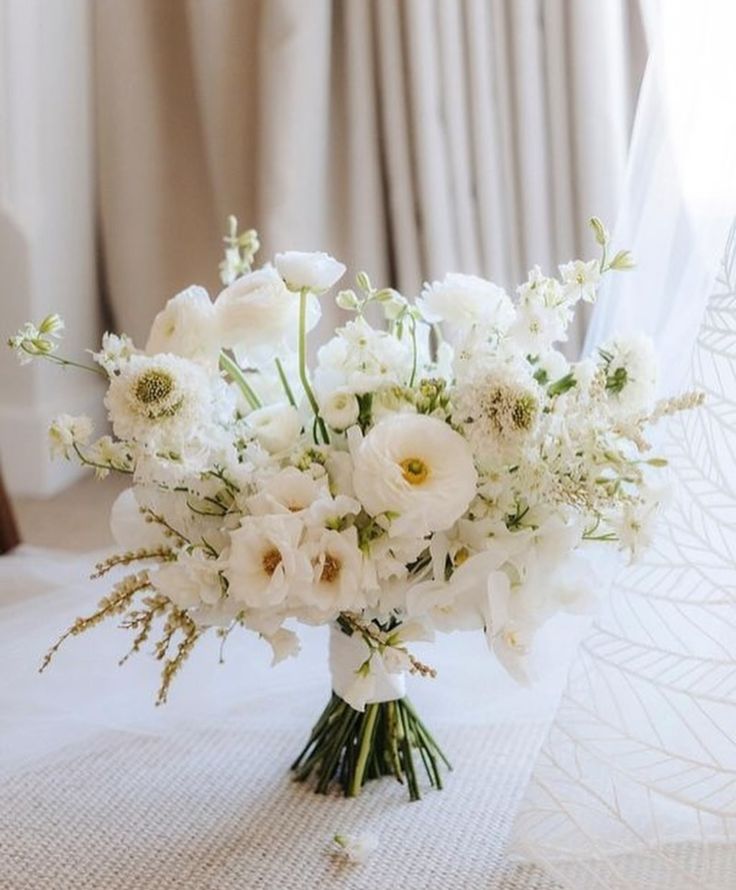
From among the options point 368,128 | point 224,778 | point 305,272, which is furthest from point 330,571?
point 368,128

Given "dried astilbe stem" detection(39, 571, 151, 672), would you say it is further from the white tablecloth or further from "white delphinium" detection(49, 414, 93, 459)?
the white tablecloth

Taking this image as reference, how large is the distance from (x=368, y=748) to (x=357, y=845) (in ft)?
0.31

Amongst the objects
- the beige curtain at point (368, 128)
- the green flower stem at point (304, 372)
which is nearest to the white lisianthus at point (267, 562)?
the green flower stem at point (304, 372)

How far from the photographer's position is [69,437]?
1018 mm

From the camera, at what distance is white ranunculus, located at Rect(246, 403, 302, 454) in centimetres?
102

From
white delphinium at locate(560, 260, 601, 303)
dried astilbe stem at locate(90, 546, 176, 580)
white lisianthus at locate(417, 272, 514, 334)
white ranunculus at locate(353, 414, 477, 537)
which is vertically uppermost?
white delphinium at locate(560, 260, 601, 303)

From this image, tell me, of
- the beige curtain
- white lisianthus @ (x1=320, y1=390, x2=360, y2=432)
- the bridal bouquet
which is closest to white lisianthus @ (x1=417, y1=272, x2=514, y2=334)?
the bridal bouquet

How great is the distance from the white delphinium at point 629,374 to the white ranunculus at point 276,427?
0.24 m

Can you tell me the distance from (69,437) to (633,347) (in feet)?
1.43

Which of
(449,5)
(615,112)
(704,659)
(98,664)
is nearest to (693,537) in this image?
(704,659)

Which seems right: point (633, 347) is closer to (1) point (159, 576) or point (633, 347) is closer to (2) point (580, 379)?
(2) point (580, 379)

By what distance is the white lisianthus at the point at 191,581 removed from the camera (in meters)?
0.97

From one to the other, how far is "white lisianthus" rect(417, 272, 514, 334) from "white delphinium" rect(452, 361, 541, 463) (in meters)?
0.08

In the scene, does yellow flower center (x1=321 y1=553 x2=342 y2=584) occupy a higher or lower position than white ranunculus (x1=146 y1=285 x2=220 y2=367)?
lower
